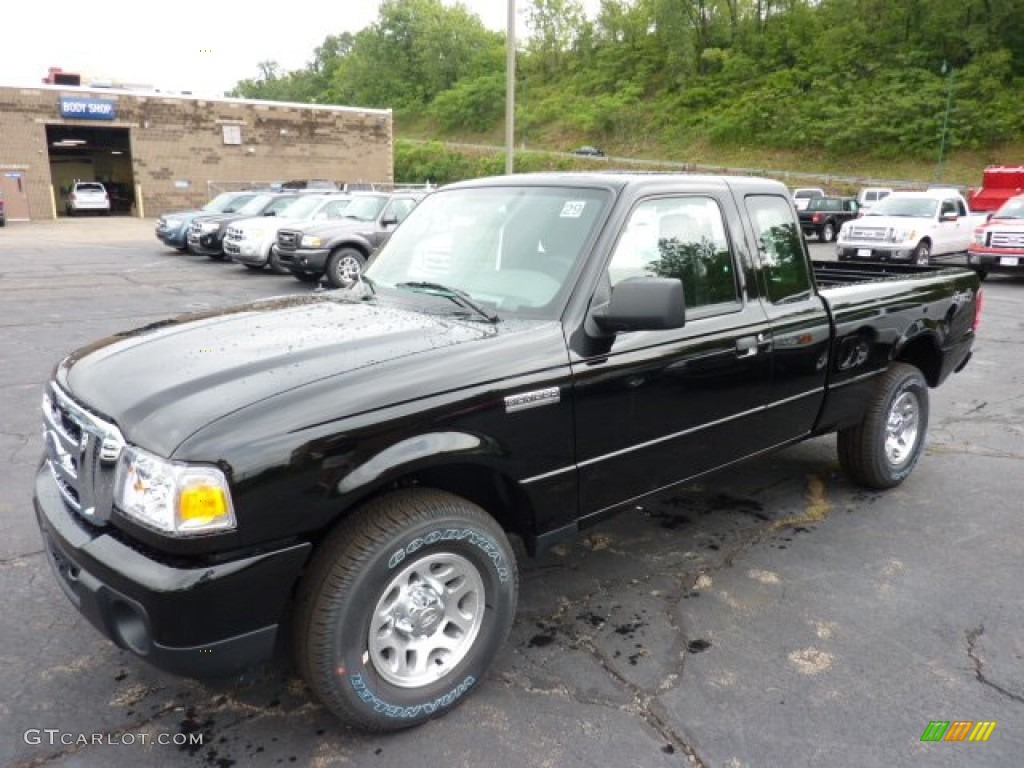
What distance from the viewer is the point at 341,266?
13.7m

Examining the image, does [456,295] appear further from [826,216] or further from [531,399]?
[826,216]

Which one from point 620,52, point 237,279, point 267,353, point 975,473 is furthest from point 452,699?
point 620,52

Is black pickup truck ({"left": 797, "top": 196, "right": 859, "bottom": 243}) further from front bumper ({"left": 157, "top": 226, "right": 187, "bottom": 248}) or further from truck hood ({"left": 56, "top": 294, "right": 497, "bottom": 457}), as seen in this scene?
truck hood ({"left": 56, "top": 294, "right": 497, "bottom": 457})

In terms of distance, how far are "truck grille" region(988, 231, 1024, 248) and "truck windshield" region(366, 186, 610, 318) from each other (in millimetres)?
15306

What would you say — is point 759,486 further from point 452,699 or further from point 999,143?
point 999,143

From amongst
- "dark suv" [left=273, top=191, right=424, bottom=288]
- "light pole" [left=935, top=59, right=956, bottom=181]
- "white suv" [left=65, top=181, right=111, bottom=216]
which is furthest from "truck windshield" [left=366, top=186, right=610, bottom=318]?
"light pole" [left=935, top=59, right=956, bottom=181]

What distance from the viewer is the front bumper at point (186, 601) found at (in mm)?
2162

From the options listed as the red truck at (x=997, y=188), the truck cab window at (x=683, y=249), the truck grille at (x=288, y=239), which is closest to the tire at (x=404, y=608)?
the truck cab window at (x=683, y=249)

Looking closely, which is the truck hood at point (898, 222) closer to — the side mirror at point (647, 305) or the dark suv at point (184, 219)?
the dark suv at point (184, 219)

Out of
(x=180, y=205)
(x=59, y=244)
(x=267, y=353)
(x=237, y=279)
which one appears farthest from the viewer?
(x=180, y=205)

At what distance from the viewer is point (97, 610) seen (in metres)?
2.31

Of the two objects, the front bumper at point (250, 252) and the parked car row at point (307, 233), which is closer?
the parked car row at point (307, 233)

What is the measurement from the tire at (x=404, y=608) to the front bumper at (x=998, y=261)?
1617 centimetres

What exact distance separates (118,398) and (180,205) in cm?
4111
